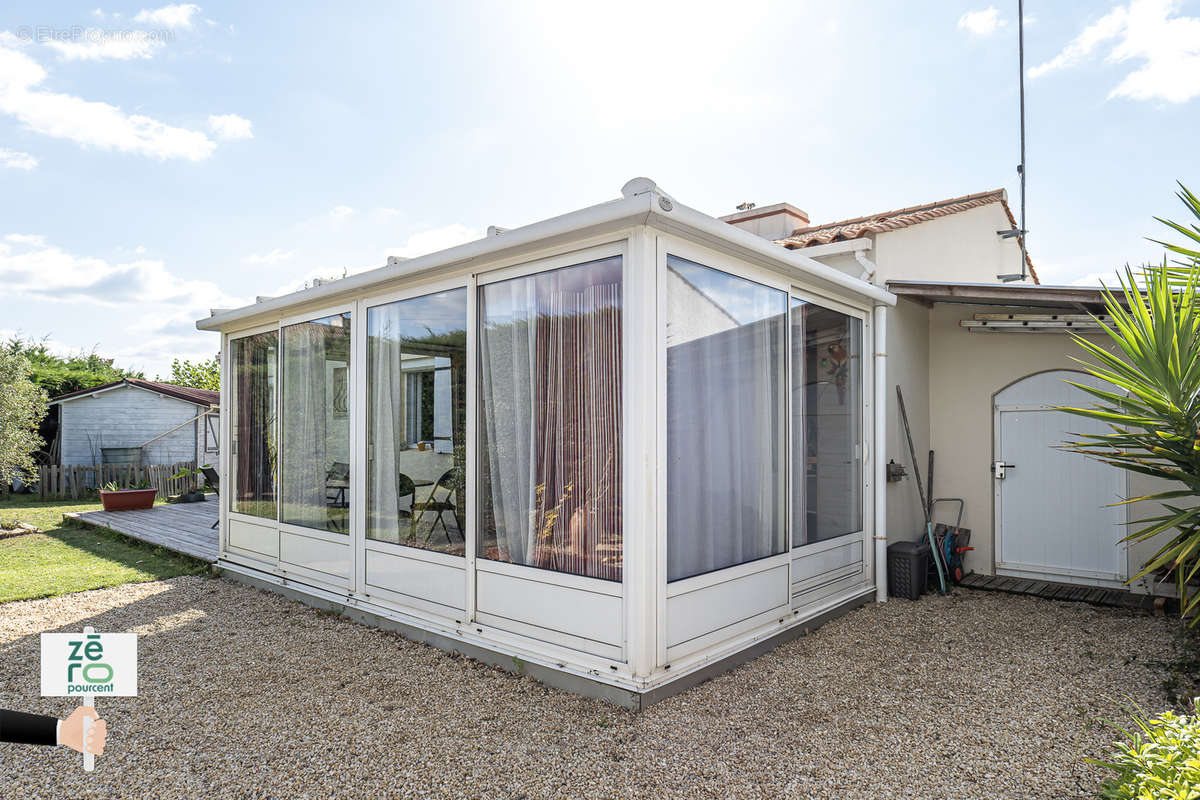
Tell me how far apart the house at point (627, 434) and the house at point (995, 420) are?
3cm

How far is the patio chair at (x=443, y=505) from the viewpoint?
4.30m

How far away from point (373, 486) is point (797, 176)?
683 centimetres

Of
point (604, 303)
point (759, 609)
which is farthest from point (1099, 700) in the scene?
point (604, 303)

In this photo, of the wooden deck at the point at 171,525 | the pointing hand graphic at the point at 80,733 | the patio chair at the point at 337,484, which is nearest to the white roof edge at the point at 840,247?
the patio chair at the point at 337,484

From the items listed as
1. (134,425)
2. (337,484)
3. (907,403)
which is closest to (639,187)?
(337,484)

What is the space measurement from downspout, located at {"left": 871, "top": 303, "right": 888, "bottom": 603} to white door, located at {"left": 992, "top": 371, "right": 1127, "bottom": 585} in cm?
145

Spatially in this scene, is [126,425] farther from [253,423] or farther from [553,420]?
[553,420]

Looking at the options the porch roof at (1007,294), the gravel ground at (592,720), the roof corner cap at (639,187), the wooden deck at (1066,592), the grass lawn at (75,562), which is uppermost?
the roof corner cap at (639,187)

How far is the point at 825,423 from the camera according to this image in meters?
5.03

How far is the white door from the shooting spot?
5.76m


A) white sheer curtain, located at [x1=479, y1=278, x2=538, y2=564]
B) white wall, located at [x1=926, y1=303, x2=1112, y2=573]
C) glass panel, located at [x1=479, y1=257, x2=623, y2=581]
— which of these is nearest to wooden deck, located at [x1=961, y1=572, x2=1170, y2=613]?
white wall, located at [x1=926, y1=303, x2=1112, y2=573]

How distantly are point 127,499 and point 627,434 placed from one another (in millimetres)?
10184

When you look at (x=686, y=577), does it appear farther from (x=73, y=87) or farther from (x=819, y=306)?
(x=73, y=87)

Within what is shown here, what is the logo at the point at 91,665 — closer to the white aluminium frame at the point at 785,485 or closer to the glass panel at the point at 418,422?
the white aluminium frame at the point at 785,485
